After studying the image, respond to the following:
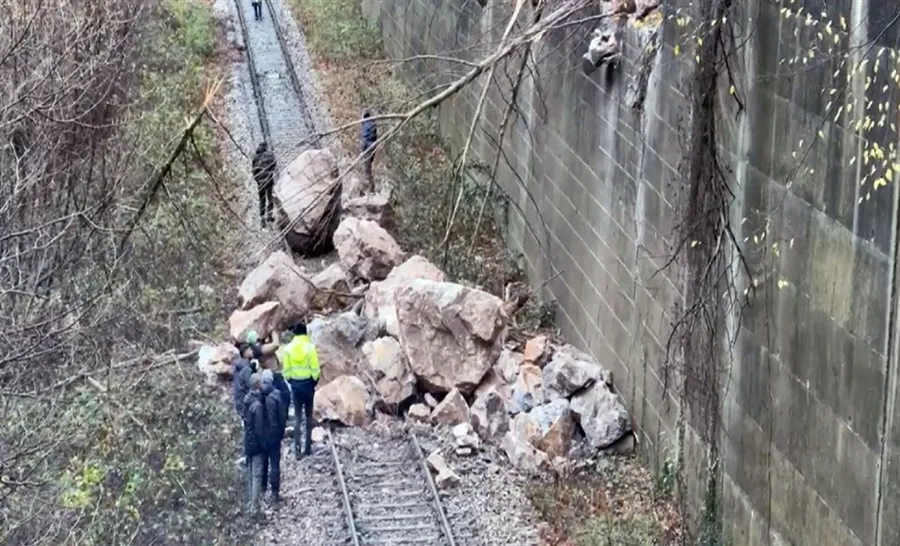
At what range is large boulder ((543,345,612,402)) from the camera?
1427 centimetres

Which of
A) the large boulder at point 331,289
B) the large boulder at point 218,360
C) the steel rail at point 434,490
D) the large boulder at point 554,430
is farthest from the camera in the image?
the large boulder at point 331,289

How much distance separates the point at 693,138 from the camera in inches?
445

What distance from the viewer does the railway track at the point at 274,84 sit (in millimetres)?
26109

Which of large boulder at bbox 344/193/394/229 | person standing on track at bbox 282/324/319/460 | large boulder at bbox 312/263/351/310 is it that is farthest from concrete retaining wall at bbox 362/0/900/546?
large boulder at bbox 344/193/394/229

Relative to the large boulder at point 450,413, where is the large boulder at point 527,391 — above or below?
above

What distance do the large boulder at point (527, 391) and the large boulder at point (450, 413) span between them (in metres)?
0.54

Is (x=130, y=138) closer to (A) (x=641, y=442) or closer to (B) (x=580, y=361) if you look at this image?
(B) (x=580, y=361)

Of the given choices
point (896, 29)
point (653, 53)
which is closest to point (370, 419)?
point (653, 53)

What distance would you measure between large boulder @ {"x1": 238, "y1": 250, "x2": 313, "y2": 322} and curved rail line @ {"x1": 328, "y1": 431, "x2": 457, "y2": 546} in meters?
3.22

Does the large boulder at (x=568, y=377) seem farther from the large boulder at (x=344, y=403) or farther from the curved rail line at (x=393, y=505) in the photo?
the large boulder at (x=344, y=403)

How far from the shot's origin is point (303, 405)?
13.8 metres

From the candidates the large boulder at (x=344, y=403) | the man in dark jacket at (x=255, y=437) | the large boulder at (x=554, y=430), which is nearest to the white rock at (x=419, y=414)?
the large boulder at (x=344, y=403)

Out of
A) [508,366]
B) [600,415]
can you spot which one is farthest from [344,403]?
[600,415]

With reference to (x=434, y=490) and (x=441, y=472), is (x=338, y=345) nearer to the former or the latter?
(x=441, y=472)
